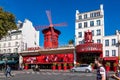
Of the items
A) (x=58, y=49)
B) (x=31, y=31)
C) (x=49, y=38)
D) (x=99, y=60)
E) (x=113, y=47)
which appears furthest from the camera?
(x=31, y=31)

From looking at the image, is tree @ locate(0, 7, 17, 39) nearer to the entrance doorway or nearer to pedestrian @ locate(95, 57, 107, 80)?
the entrance doorway

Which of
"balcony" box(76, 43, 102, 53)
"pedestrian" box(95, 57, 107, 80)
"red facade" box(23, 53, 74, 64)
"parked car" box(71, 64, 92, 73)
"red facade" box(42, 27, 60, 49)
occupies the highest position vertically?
"red facade" box(42, 27, 60, 49)

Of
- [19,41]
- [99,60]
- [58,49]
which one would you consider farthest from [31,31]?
[99,60]

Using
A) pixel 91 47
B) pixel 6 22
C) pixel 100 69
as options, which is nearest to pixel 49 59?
pixel 91 47

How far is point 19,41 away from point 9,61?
633cm

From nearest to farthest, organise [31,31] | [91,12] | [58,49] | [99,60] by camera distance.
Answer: [99,60]
[91,12]
[58,49]
[31,31]

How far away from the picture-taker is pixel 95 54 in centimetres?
6381

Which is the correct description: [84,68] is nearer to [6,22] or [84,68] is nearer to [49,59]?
[6,22]

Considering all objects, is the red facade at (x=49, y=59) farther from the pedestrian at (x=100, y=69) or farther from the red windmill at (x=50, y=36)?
the pedestrian at (x=100, y=69)

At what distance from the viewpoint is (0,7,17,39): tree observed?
47638 millimetres

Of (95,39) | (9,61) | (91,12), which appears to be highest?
(91,12)

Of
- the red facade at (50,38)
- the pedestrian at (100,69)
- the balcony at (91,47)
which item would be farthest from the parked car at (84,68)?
the pedestrian at (100,69)

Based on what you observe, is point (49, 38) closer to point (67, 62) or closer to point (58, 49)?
point (58, 49)

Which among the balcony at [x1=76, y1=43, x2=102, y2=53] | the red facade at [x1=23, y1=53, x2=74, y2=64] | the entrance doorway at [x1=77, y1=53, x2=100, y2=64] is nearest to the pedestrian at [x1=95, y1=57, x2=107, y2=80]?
the balcony at [x1=76, y1=43, x2=102, y2=53]
